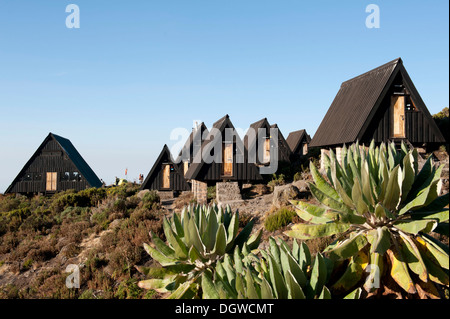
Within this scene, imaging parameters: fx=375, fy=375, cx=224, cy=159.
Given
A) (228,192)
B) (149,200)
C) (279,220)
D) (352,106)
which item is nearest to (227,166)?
(228,192)

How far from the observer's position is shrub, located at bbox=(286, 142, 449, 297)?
151 inches

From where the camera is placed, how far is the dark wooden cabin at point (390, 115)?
19.8 meters

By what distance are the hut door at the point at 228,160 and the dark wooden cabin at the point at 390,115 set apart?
6.14 m

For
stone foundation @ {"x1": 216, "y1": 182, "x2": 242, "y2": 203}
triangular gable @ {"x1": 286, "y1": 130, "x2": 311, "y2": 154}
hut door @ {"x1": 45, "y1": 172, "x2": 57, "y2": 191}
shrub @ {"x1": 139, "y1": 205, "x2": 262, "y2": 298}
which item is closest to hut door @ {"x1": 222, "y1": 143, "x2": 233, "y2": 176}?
stone foundation @ {"x1": 216, "y1": 182, "x2": 242, "y2": 203}

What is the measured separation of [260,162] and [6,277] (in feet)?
67.1

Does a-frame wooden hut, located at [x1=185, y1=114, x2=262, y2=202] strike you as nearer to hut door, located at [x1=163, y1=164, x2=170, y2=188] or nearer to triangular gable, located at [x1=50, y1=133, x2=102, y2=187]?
hut door, located at [x1=163, y1=164, x2=170, y2=188]

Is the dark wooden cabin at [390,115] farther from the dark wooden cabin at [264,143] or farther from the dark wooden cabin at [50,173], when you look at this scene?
the dark wooden cabin at [50,173]

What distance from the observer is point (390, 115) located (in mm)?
20484

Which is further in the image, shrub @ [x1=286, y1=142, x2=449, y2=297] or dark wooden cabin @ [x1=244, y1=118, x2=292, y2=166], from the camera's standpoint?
dark wooden cabin @ [x1=244, y1=118, x2=292, y2=166]

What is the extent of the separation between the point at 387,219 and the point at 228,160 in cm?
1945

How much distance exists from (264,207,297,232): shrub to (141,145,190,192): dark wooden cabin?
62.5ft

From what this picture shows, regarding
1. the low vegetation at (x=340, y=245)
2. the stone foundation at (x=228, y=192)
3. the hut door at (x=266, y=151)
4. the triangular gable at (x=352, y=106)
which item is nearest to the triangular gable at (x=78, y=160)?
the hut door at (x=266, y=151)

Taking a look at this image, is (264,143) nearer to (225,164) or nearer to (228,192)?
(225,164)

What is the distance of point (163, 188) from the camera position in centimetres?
3278
